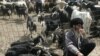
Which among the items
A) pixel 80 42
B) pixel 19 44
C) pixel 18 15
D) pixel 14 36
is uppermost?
pixel 80 42

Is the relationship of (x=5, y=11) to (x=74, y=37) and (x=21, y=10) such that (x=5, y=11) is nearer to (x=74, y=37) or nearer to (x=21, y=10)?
(x=21, y=10)

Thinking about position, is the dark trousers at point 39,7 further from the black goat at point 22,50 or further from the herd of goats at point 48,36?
the black goat at point 22,50

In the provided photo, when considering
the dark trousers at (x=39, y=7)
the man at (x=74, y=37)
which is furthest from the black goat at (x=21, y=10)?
the man at (x=74, y=37)

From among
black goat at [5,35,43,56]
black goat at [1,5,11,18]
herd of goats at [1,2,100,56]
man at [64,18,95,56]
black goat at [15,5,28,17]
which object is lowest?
black goat at [1,5,11,18]

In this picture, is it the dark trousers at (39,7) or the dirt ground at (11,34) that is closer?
the dirt ground at (11,34)

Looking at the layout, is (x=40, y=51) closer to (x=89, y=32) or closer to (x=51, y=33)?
(x=51, y=33)

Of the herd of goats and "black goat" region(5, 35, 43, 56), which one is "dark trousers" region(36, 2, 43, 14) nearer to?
the herd of goats

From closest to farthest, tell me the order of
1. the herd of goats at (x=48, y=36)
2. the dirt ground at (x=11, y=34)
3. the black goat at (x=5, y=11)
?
the herd of goats at (x=48, y=36) → the dirt ground at (x=11, y=34) → the black goat at (x=5, y=11)

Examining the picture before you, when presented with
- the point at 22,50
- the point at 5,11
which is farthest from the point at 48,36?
the point at 5,11

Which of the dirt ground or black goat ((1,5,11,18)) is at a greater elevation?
the dirt ground

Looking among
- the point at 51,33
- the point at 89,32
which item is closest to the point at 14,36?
the point at 51,33

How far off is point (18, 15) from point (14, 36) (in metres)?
6.47

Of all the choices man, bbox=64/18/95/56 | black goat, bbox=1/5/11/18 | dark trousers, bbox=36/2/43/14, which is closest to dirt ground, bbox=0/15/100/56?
black goat, bbox=1/5/11/18

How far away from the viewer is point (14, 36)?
12.9 m
